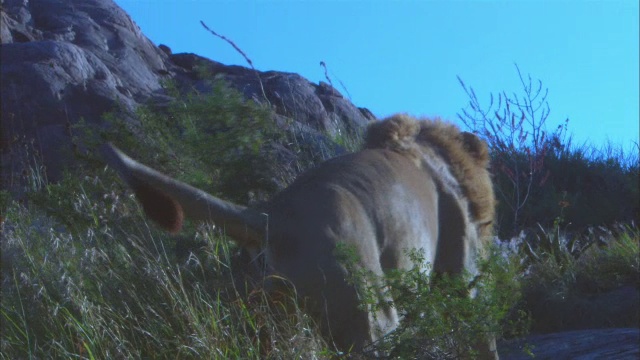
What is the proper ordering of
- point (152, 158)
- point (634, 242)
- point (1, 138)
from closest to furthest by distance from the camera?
point (152, 158) < point (634, 242) < point (1, 138)

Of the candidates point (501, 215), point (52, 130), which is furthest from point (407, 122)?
point (52, 130)

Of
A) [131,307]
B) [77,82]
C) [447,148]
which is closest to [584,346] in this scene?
[447,148]

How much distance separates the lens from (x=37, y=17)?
14578mm

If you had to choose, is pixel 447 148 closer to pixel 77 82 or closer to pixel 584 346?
pixel 584 346

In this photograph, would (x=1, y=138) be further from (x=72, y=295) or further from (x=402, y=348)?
(x=402, y=348)

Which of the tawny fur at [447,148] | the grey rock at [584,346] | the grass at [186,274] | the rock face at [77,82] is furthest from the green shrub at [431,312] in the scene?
the rock face at [77,82]

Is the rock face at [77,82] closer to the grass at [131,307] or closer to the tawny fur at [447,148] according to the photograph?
the grass at [131,307]

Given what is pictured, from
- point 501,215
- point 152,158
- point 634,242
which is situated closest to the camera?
point 152,158

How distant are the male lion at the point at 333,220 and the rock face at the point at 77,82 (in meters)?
4.74

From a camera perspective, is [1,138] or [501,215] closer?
[501,215]

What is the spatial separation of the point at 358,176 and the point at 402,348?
79 cm

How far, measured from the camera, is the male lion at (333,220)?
423 centimetres

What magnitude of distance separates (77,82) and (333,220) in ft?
27.1

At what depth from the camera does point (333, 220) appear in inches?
170
